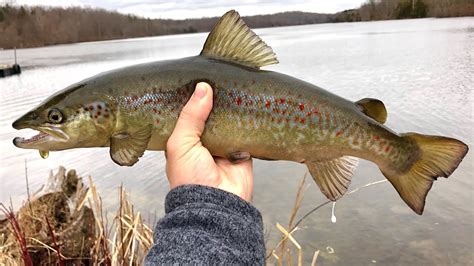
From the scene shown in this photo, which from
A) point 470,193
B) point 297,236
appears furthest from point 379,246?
point 470,193

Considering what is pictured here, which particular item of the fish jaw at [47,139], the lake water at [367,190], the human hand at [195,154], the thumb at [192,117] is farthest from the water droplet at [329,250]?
the fish jaw at [47,139]

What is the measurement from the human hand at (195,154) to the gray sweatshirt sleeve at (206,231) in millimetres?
180

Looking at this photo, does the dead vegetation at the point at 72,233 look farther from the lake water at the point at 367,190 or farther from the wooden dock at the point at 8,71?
the wooden dock at the point at 8,71

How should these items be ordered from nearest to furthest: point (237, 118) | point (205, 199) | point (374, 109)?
point (205, 199), point (237, 118), point (374, 109)

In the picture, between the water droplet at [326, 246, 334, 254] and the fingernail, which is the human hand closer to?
the fingernail

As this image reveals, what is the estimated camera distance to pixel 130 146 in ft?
8.22

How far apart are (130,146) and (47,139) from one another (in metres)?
0.46

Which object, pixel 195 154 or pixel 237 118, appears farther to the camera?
pixel 237 118

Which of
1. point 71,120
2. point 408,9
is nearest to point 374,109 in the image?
point 71,120

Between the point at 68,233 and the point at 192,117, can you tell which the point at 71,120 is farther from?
the point at 68,233

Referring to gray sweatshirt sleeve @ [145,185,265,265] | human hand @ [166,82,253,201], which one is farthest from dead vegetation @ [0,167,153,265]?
gray sweatshirt sleeve @ [145,185,265,265]

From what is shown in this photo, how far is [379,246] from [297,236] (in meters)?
1.12

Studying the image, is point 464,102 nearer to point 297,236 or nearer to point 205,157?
point 297,236

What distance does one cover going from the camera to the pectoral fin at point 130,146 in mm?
2488
